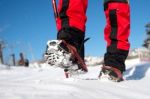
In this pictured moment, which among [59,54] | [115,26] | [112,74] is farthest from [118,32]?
[59,54]

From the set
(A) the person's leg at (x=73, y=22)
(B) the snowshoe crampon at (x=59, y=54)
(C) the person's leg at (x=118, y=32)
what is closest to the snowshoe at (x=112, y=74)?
(C) the person's leg at (x=118, y=32)

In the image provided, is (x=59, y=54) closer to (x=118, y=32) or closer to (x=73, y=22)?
(x=73, y=22)

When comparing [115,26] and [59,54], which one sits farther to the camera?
[115,26]

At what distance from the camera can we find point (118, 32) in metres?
2.96

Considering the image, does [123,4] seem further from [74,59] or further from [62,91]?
[62,91]

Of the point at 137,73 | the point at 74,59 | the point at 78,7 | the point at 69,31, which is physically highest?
the point at 78,7

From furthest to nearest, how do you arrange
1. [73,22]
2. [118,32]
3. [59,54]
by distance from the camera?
[118,32] < [73,22] < [59,54]

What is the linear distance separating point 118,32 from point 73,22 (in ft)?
1.42

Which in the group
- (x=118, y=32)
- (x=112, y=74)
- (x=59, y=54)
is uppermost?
(x=118, y=32)

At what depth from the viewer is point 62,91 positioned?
5.99ft

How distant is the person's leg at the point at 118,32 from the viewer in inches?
116

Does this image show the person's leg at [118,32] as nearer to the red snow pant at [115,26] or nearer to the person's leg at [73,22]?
the red snow pant at [115,26]

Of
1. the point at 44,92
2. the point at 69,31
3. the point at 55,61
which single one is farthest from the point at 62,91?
the point at 69,31

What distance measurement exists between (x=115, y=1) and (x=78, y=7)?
37cm
